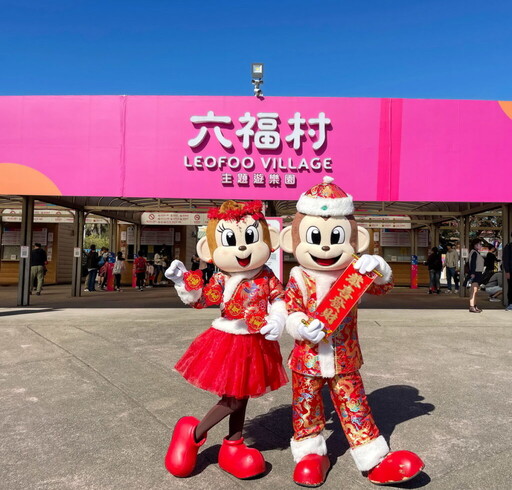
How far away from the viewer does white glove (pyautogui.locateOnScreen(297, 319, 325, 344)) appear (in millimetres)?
2340

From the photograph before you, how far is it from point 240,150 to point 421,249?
11008 mm

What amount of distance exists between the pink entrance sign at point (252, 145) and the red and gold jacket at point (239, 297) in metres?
5.60

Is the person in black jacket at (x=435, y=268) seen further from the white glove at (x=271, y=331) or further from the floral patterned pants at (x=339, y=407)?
the white glove at (x=271, y=331)

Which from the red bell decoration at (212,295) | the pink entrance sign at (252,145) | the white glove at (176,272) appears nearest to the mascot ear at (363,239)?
the red bell decoration at (212,295)

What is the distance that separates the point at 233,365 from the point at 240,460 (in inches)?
21.8

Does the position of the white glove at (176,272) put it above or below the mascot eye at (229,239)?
below

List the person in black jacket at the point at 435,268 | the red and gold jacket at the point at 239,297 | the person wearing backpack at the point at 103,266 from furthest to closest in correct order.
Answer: the person wearing backpack at the point at 103,266
the person in black jacket at the point at 435,268
the red and gold jacket at the point at 239,297

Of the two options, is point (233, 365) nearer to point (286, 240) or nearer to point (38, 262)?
point (286, 240)

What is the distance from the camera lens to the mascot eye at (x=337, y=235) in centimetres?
265

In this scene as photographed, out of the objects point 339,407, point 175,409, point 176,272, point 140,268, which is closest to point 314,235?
point 176,272

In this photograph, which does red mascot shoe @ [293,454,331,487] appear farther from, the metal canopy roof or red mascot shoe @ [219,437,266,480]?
the metal canopy roof

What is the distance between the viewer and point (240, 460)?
248 centimetres

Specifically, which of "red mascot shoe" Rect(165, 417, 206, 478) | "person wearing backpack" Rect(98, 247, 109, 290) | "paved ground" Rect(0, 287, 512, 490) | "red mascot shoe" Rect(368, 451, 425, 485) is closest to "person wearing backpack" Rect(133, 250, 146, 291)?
"person wearing backpack" Rect(98, 247, 109, 290)

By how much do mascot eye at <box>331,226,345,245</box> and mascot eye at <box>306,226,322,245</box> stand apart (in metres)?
0.08
